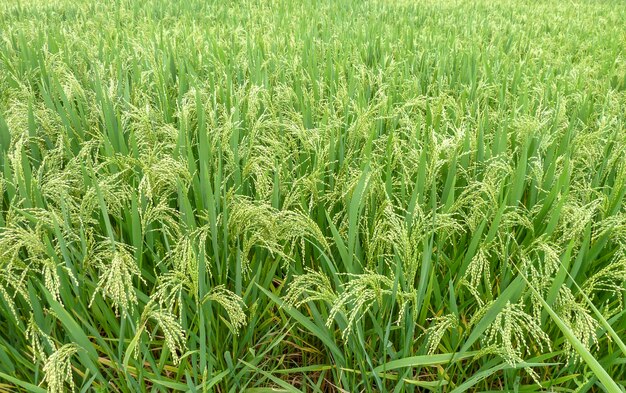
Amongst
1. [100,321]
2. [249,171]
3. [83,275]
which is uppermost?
[249,171]

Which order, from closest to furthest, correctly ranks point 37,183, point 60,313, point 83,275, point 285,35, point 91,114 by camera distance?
point 60,313 < point 83,275 < point 37,183 < point 91,114 < point 285,35

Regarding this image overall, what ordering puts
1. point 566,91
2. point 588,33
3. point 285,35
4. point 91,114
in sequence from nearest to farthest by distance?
point 91,114 → point 566,91 → point 285,35 → point 588,33

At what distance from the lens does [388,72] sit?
9.89 ft

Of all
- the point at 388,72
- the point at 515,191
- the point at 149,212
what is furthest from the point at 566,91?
the point at 149,212

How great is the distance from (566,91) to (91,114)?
106 inches

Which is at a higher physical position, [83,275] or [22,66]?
[22,66]

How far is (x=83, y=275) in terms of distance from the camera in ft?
4.41

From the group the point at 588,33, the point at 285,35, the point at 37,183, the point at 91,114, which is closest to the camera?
the point at 37,183

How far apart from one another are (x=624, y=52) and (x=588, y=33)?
55.7 inches

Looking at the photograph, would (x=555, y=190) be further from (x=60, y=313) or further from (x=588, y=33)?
(x=588, y=33)

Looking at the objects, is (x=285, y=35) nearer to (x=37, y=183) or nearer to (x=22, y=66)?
(x=22, y=66)

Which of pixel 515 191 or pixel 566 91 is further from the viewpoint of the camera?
pixel 566 91

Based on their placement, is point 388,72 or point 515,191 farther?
point 388,72

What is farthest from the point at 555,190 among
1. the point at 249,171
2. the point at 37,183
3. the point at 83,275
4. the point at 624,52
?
the point at 624,52
